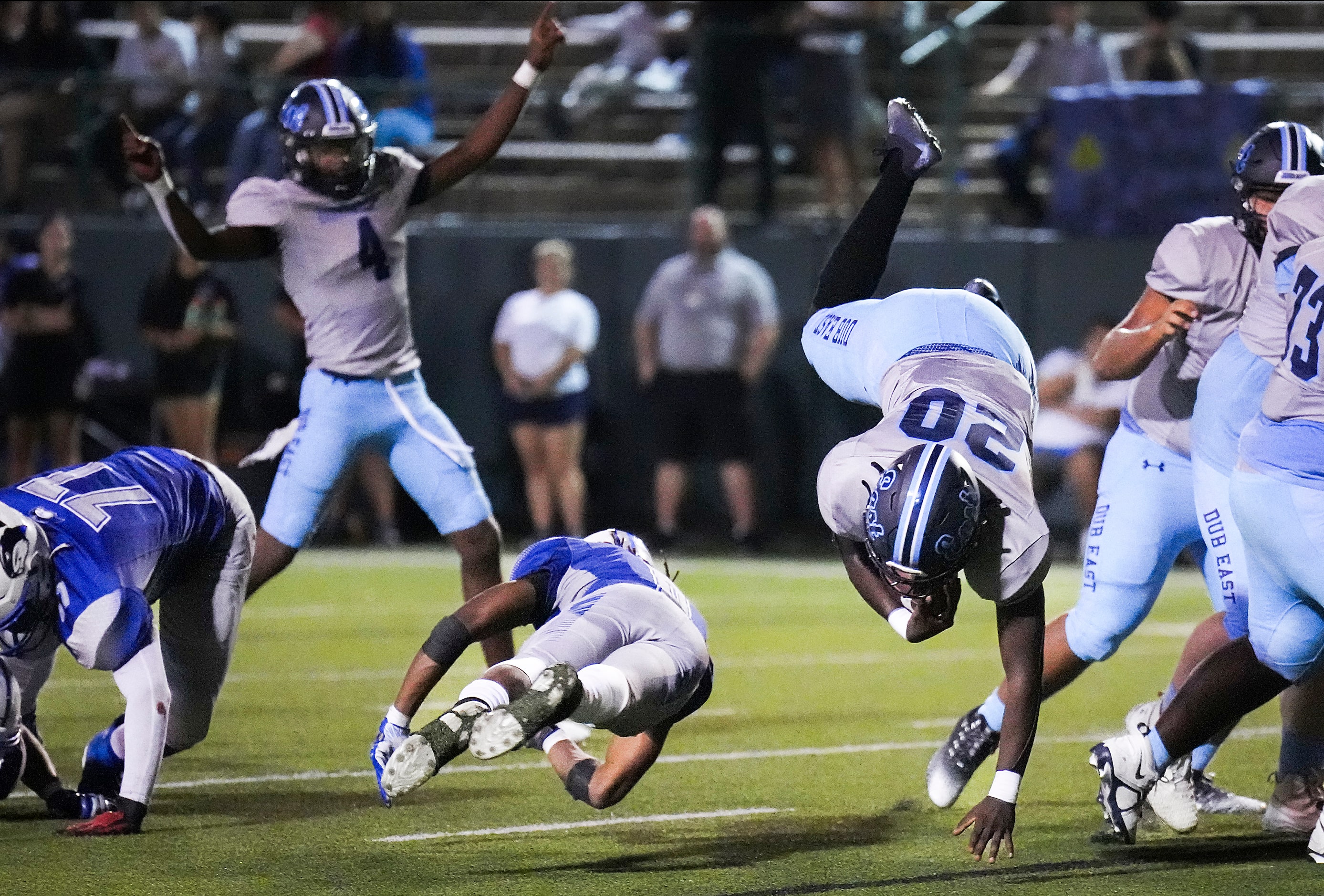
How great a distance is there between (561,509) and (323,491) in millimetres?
6143

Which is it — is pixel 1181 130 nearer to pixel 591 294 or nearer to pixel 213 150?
pixel 591 294

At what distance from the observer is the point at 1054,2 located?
527 inches

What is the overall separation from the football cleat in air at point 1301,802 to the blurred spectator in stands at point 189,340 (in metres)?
8.32

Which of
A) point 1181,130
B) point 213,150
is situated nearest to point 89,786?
point 213,150

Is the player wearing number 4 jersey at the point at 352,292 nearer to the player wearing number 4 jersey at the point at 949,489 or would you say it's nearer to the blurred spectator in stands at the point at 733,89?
the player wearing number 4 jersey at the point at 949,489

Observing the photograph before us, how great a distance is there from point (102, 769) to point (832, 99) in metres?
8.52

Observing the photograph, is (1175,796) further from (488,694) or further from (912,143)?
(912,143)

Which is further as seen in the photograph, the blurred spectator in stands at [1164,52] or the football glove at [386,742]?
the blurred spectator in stands at [1164,52]

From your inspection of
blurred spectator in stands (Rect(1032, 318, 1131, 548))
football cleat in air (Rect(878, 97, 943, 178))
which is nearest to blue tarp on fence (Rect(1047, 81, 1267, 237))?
blurred spectator in stands (Rect(1032, 318, 1131, 548))

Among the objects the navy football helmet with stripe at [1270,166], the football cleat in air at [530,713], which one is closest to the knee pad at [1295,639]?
the navy football helmet with stripe at [1270,166]

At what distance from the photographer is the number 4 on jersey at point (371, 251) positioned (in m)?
6.73

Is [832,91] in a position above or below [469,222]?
above

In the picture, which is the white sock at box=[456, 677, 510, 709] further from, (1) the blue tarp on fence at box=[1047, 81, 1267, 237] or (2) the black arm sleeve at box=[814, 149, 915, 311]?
(1) the blue tarp on fence at box=[1047, 81, 1267, 237]

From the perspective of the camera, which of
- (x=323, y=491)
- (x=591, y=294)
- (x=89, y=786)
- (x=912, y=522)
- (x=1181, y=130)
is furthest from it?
(x=591, y=294)
